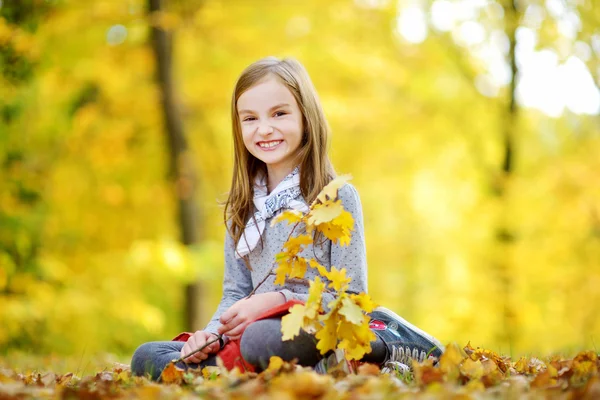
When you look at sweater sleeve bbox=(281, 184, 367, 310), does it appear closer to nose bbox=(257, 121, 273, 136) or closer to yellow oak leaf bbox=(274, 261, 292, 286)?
yellow oak leaf bbox=(274, 261, 292, 286)

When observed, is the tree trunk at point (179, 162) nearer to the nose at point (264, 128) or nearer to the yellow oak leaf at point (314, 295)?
the nose at point (264, 128)

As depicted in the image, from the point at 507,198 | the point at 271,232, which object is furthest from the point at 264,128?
the point at 507,198

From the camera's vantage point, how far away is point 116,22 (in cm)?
688

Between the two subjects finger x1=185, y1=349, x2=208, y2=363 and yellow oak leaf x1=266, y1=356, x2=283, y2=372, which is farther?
finger x1=185, y1=349, x2=208, y2=363

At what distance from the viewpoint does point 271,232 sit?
285cm

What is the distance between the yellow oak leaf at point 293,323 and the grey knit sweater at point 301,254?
264 millimetres

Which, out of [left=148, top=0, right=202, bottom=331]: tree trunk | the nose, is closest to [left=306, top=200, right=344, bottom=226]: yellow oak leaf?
the nose

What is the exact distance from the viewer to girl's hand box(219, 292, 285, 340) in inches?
96.9

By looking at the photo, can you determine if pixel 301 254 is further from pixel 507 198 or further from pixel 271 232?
pixel 507 198

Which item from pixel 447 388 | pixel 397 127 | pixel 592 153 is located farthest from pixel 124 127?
pixel 447 388

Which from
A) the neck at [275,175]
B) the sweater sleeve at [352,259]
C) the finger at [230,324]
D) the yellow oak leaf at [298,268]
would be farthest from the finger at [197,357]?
the neck at [275,175]

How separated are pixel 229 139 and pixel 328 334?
6.57 m

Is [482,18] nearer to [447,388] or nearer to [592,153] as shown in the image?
[592,153]

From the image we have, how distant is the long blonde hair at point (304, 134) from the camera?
9.21 ft
